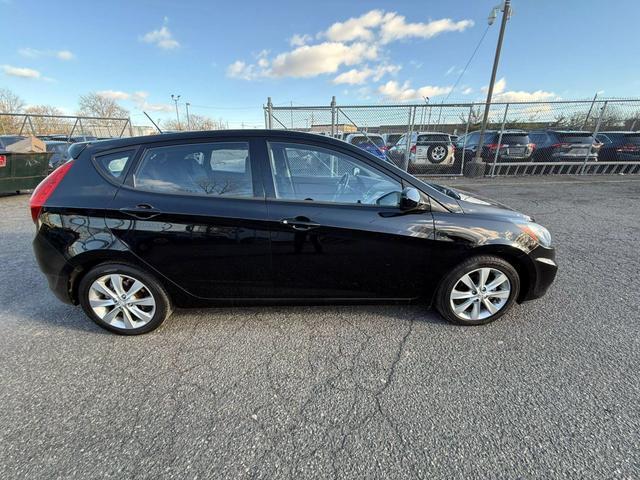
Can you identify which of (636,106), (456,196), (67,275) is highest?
(636,106)

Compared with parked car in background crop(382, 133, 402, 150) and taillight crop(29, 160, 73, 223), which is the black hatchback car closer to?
taillight crop(29, 160, 73, 223)

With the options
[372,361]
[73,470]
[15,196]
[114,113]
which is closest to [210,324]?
[73,470]

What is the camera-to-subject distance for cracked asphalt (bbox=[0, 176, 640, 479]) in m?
1.56

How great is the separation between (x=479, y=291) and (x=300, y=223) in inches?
63.0

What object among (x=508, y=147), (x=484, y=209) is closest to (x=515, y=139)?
(x=508, y=147)

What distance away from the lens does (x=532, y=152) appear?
10.6 metres

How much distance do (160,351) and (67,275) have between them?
38.1 inches

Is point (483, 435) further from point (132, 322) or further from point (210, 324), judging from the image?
point (132, 322)

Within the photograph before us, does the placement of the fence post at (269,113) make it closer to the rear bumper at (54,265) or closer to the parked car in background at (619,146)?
the rear bumper at (54,265)

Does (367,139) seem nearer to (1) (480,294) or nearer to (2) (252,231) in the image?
(1) (480,294)

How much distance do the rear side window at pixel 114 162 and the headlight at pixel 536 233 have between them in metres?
3.21

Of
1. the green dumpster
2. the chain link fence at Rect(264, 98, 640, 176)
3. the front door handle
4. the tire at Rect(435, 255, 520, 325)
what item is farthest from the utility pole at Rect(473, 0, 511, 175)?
the green dumpster

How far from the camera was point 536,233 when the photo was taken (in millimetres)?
2564

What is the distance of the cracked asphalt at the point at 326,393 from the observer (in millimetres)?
1564
